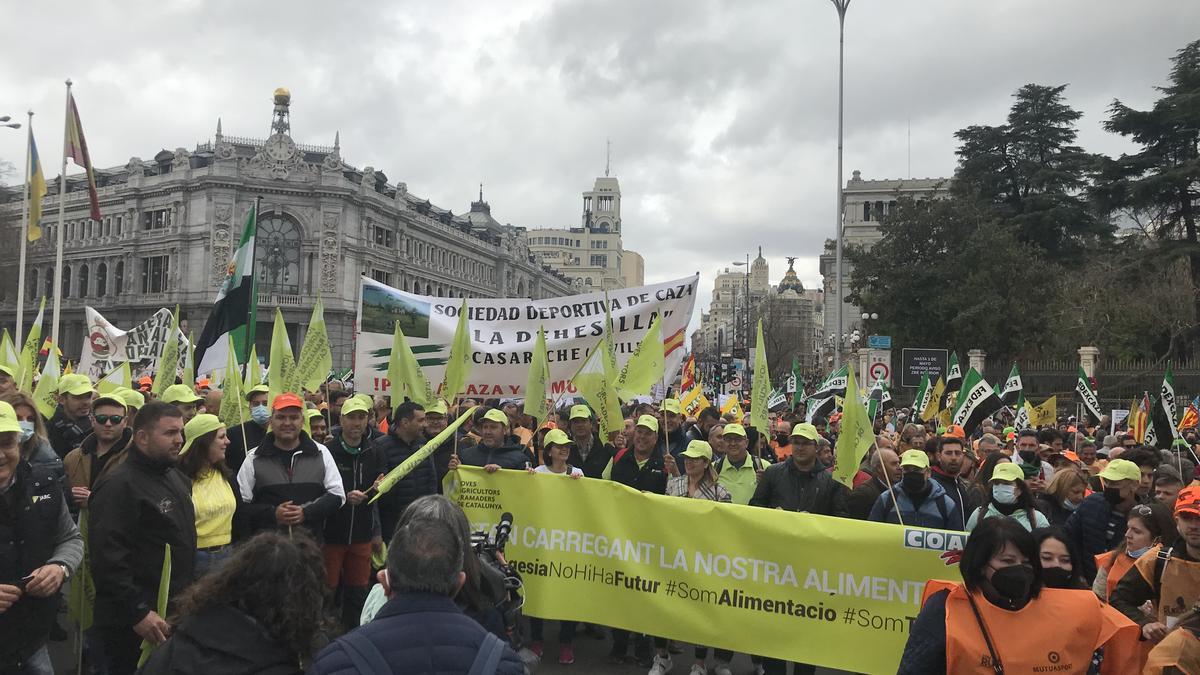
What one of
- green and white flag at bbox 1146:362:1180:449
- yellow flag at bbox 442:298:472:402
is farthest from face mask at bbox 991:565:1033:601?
green and white flag at bbox 1146:362:1180:449

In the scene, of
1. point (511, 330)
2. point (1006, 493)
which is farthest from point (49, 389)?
point (1006, 493)

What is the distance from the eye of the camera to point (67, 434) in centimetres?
771

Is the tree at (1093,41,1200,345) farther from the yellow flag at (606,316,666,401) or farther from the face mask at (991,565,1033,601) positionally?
the face mask at (991,565,1033,601)

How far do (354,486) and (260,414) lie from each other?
1.86 meters

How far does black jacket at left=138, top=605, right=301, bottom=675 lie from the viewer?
8.27ft

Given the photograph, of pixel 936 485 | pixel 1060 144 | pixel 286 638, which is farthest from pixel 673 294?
pixel 1060 144

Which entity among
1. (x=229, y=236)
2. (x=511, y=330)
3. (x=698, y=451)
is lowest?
(x=698, y=451)

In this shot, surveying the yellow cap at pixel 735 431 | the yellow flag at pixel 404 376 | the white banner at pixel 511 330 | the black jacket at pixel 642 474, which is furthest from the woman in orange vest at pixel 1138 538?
the white banner at pixel 511 330

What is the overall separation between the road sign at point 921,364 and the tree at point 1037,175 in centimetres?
2276

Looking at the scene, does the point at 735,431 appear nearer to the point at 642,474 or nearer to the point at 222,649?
the point at 642,474

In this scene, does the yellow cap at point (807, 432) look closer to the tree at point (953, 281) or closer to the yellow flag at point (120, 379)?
the yellow flag at point (120, 379)

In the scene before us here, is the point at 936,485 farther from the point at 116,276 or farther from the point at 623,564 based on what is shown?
the point at 116,276

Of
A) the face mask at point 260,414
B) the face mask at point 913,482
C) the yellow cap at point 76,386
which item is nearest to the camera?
the face mask at point 913,482

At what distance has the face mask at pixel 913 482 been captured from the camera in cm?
580
